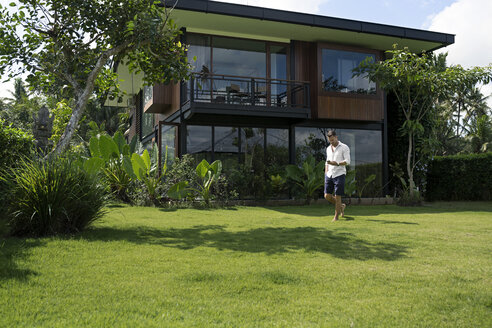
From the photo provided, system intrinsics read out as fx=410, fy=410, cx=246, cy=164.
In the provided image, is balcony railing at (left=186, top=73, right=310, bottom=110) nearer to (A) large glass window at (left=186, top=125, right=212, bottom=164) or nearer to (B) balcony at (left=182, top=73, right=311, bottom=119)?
(B) balcony at (left=182, top=73, right=311, bottom=119)

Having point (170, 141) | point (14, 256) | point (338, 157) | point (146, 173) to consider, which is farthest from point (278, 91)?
point (14, 256)

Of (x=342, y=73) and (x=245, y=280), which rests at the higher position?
(x=342, y=73)

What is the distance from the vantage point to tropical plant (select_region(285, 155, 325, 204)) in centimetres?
1241

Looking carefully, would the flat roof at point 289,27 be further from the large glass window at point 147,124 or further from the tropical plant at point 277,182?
the large glass window at point 147,124

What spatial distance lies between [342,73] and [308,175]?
4.18 meters

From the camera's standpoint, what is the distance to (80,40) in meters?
8.16

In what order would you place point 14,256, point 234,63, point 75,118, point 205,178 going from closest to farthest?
point 14,256 < point 75,118 < point 205,178 < point 234,63

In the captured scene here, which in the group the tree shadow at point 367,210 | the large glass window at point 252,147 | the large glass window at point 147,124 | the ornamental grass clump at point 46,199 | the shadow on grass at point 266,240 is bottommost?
the tree shadow at point 367,210

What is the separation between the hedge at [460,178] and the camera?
Answer: 1459 cm

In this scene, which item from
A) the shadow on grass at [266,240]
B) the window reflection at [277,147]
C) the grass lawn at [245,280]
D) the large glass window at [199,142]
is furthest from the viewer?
the window reflection at [277,147]

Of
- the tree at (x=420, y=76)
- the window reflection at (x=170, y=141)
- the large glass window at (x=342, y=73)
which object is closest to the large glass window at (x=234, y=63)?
the large glass window at (x=342, y=73)

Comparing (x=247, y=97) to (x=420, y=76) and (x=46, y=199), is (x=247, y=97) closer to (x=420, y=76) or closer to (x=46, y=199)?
(x=420, y=76)

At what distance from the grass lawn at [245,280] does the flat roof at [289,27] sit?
26.6ft

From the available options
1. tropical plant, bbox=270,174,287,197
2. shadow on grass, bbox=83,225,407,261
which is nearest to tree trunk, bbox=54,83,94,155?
shadow on grass, bbox=83,225,407,261
